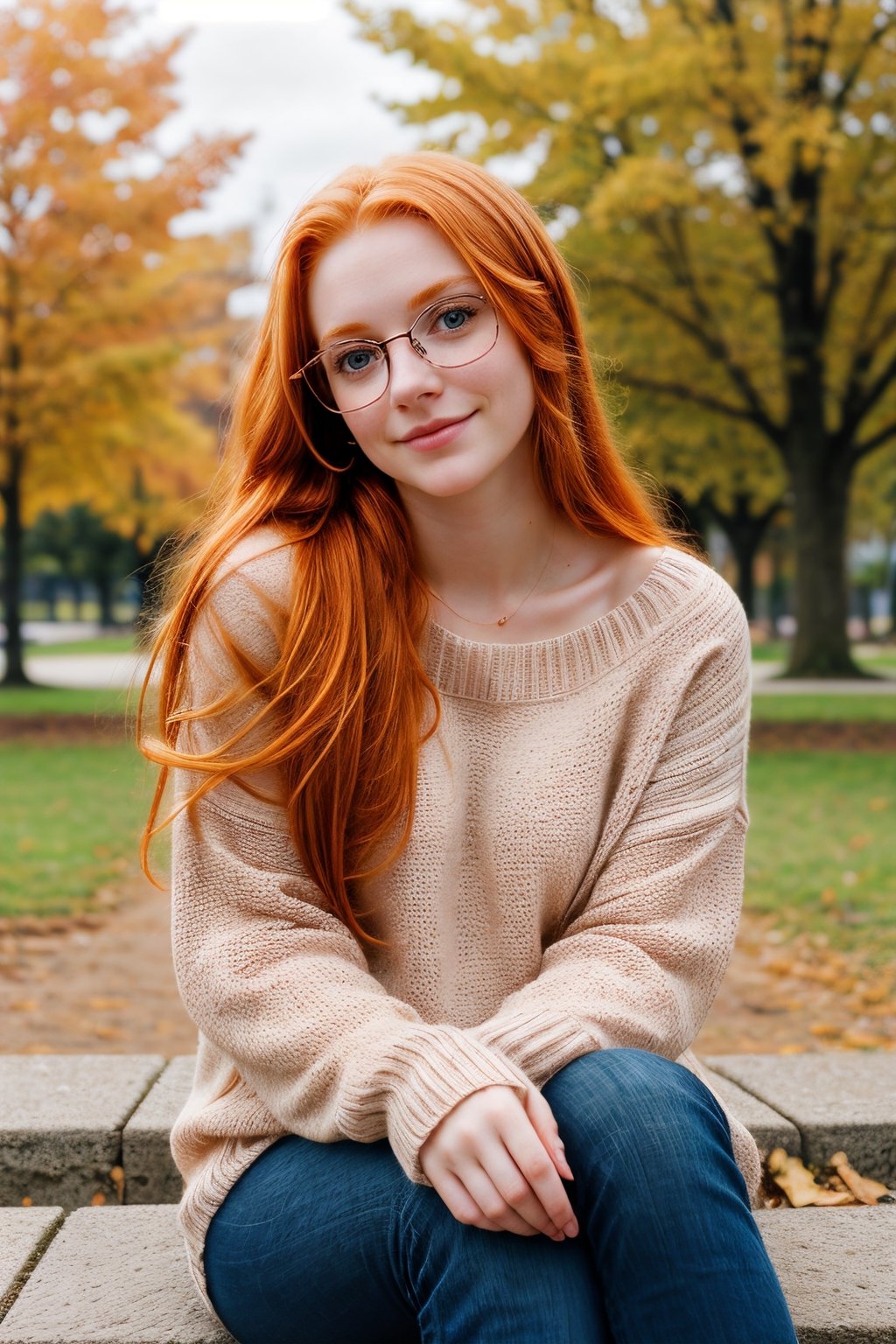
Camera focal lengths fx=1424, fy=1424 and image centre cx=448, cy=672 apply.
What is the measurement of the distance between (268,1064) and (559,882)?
1.56 feet

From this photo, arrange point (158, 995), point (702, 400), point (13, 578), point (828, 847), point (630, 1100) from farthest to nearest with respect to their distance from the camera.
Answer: point (13, 578) → point (702, 400) → point (828, 847) → point (158, 995) → point (630, 1100)

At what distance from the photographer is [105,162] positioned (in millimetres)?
15016

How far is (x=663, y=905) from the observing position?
1913 mm

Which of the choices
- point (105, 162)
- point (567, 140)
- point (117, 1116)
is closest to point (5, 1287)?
point (117, 1116)

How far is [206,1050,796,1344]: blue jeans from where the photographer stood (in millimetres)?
1524

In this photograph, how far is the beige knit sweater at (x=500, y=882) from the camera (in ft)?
5.95

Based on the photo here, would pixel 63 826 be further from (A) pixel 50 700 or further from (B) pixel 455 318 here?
(A) pixel 50 700

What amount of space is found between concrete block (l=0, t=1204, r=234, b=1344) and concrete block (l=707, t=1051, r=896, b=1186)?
117 centimetres

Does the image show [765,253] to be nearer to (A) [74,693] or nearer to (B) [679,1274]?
(A) [74,693]

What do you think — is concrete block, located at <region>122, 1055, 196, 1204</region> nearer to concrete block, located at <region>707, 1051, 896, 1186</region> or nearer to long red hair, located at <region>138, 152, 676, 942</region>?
long red hair, located at <region>138, 152, 676, 942</region>

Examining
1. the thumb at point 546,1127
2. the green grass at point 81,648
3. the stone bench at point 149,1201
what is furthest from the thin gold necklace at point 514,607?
the green grass at point 81,648

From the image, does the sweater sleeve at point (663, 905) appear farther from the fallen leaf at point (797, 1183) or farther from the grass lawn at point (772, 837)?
the grass lawn at point (772, 837)

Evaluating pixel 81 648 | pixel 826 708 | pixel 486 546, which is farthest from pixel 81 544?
pixel 486 546

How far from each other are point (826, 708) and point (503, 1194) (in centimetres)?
1251
